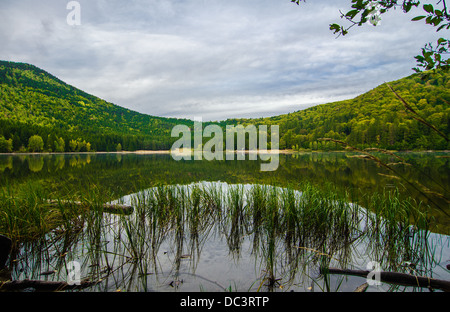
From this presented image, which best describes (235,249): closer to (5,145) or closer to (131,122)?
(5,145)

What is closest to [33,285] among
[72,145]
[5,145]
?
[5,145]

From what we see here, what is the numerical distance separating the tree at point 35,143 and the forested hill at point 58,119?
496mm

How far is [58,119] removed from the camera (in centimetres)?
13500

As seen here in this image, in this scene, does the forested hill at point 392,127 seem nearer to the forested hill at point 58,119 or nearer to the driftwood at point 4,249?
the driftwood at point 4,249

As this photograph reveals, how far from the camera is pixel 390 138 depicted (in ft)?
257

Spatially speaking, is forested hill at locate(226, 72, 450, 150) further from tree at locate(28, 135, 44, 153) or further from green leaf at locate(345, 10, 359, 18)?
tree at locate(28, 135, 44, 153)

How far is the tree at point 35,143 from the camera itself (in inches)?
3036

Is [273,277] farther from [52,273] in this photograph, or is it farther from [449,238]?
[449,238]

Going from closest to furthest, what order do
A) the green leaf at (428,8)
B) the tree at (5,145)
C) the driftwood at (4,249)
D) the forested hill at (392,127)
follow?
the green leaf at (428,8) < the driftwood at (4,249) < the forested hill at (392,127) < the tree at (5,145)

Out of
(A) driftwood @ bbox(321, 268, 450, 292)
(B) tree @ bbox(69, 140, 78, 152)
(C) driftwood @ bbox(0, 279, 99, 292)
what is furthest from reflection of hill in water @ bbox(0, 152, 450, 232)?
(B) tree @ bbox(69, 140, 78, 152)

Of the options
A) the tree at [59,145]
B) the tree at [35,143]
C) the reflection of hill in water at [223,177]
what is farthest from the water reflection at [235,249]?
the tree at [59,145]

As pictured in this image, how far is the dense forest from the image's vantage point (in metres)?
76.8
